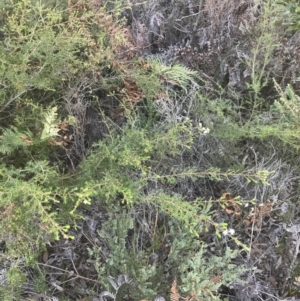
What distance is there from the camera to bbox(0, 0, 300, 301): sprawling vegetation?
1.57 meters

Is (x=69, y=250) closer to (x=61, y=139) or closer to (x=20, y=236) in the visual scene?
(x=20, y=236)

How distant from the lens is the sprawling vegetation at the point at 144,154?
157cm

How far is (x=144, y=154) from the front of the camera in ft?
5.49

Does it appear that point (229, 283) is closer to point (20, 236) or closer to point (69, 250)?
point (69, 250)

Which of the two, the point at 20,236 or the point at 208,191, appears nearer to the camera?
the point at 20,236

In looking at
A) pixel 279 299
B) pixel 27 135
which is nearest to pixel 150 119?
pixel 27 135

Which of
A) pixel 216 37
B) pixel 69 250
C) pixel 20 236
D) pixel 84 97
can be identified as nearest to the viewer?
pixel 20 236

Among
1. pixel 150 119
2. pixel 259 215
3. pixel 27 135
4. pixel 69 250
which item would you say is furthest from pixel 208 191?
pixel 27 135

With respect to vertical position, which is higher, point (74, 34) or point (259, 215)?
point (74, 34)

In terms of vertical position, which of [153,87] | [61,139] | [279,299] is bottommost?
[279,299]

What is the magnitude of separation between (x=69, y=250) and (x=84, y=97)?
637 millimetres

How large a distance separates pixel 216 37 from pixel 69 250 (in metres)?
1.17

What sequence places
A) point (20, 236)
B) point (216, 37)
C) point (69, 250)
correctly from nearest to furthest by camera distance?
point (20, 236)
point (69, 250)
point (216, 37)

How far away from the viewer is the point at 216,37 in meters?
2.09
